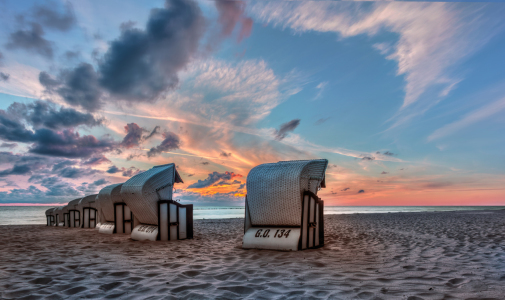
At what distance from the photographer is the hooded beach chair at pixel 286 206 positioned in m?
7.11

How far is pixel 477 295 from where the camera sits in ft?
11.8

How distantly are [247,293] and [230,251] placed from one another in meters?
3.47

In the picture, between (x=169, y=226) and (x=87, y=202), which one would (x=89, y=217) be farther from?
(x=169, y=226)

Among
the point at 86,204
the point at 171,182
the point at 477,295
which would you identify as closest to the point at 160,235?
the point at 171,182

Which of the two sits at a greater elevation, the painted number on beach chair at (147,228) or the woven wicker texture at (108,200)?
the woven wicker texture at (108,200)

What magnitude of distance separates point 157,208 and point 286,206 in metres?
4.67

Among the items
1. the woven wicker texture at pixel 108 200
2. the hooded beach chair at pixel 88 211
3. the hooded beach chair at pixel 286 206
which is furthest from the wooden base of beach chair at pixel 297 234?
the hooded beach chair at pixel 88 211

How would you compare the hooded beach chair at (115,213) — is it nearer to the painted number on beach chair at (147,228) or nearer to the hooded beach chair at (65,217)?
the painted number on beach chair at (147,228)

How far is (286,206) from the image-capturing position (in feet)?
23.7

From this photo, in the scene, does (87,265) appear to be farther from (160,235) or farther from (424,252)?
(424,252)

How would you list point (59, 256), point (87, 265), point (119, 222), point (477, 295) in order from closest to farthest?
point (477, 295)
point (87, 265)
point (59, 256)
point (119, 222)

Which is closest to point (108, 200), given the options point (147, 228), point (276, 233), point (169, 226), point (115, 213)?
point (115, 213)

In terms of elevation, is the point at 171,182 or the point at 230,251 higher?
the point at 171,182

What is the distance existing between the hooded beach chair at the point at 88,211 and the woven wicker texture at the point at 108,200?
2.04 m
